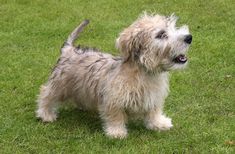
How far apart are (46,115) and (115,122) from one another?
107 cm

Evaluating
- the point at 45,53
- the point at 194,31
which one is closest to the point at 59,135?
the point at 45,53

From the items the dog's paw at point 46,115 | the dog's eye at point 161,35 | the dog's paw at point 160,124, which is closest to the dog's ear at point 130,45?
the dog's eye at point 161,35

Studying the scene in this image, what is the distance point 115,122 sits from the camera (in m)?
6.21

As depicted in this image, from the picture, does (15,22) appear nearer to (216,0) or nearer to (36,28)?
(36,28)

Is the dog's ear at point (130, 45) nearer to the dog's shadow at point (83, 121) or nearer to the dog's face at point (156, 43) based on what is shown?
the dog's face at point (156, 43)

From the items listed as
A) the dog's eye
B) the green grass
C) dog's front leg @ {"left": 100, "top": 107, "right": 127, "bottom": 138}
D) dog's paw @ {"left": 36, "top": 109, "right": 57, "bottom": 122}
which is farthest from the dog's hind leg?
the dog's eye

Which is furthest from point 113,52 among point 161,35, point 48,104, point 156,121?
point 161,35

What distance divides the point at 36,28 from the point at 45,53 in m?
1.60

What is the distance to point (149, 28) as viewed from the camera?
5.87 m

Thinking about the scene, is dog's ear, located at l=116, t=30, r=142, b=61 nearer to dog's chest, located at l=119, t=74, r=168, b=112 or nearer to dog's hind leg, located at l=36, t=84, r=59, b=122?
dog's chest, located at l=119, t=74, r=168, b=112

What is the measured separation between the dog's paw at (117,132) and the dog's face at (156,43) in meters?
0.78

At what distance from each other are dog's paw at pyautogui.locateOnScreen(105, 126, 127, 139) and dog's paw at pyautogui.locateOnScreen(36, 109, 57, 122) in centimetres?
91

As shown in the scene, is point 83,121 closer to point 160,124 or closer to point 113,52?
point 160,124

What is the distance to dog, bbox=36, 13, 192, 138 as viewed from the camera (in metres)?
5.86
